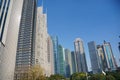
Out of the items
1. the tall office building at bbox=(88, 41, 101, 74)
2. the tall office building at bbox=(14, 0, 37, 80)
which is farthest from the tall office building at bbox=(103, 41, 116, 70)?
the tall office building at bbox=(14, 0, 37, 80)

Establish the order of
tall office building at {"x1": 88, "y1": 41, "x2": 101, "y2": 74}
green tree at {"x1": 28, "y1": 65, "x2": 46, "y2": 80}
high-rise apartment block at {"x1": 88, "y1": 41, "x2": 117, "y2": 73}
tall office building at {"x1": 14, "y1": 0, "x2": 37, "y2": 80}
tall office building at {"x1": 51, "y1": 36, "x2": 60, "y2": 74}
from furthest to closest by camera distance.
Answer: tall office building at {"x1": 88, "y1": 41, "x2": 101, "y2": 74} < tall office building at {"x1": 51, "y1": 36, "x2": 60, "y2": 74} < high-rise apartment block at {"x1": 88, "y1": 41, "x2": 117, "y2": 73} < tall office building at {"x1": 14, "y1": 0, "x2": 37, "y2": 80} < green tree at {"x1": 28, "y1": 65, "x2": 46, "y2": 80}

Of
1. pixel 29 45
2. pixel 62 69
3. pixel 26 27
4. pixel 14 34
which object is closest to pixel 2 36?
pixel 14 34

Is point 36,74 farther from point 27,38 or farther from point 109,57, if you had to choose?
point 109,57

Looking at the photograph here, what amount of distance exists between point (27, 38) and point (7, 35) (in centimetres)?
4542

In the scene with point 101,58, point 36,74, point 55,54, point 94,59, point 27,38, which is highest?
point 27,38

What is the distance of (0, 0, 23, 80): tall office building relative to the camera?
Answer: 41.9m

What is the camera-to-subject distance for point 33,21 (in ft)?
326

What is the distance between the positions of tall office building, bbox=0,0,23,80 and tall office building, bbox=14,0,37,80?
33295 mm

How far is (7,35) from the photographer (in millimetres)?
48312

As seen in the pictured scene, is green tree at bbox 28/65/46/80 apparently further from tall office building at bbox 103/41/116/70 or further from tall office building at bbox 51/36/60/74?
tall office building at bbox 103/41/116/70

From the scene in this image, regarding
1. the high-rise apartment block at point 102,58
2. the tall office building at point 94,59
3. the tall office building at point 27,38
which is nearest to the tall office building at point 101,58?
the high-rise apartment block at point 102,58

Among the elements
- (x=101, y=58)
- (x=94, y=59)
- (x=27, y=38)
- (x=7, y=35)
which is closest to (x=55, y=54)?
(x=94, y=59)

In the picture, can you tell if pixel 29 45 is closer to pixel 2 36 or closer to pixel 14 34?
pixel 14 34

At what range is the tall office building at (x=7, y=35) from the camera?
137 ft
